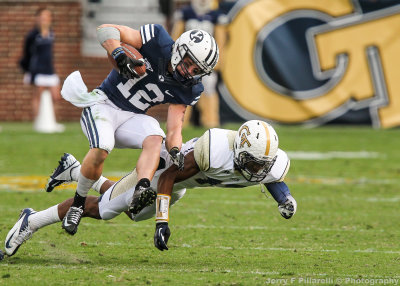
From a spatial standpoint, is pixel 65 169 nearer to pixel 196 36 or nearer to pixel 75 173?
pixel 75 173

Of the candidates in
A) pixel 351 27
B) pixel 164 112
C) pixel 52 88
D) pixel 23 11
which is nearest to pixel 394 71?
pixel 351 27

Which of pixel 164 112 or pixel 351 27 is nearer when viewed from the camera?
pixel 351 27

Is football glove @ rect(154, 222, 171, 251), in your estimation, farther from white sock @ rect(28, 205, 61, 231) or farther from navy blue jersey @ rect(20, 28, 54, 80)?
navy blue jersey @ rect(20, 28, 54, 80)

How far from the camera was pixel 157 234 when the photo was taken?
5000 mm

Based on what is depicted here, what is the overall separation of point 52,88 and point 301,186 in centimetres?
713

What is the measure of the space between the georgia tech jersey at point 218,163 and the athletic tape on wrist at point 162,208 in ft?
0.76

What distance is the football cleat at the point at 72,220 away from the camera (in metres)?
5.29

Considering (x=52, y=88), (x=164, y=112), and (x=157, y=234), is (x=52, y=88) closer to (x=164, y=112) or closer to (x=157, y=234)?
(x=164, y=112)

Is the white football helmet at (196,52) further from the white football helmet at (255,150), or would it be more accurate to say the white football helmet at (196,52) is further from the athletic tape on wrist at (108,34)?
the white football helmet at (255,150)

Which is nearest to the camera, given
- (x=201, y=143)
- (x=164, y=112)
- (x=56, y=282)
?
(x=56, y=282)

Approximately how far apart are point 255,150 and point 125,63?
1002 mm

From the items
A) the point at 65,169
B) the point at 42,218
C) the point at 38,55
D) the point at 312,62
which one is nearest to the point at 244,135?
the point at 42,218

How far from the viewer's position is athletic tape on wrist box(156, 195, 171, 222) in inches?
201

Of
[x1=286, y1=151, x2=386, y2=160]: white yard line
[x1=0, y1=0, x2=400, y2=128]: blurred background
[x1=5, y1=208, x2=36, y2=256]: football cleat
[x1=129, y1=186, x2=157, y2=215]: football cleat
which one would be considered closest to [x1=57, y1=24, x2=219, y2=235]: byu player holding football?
[x1=129, y1=186, x2=157, y2=215]: football cleat
